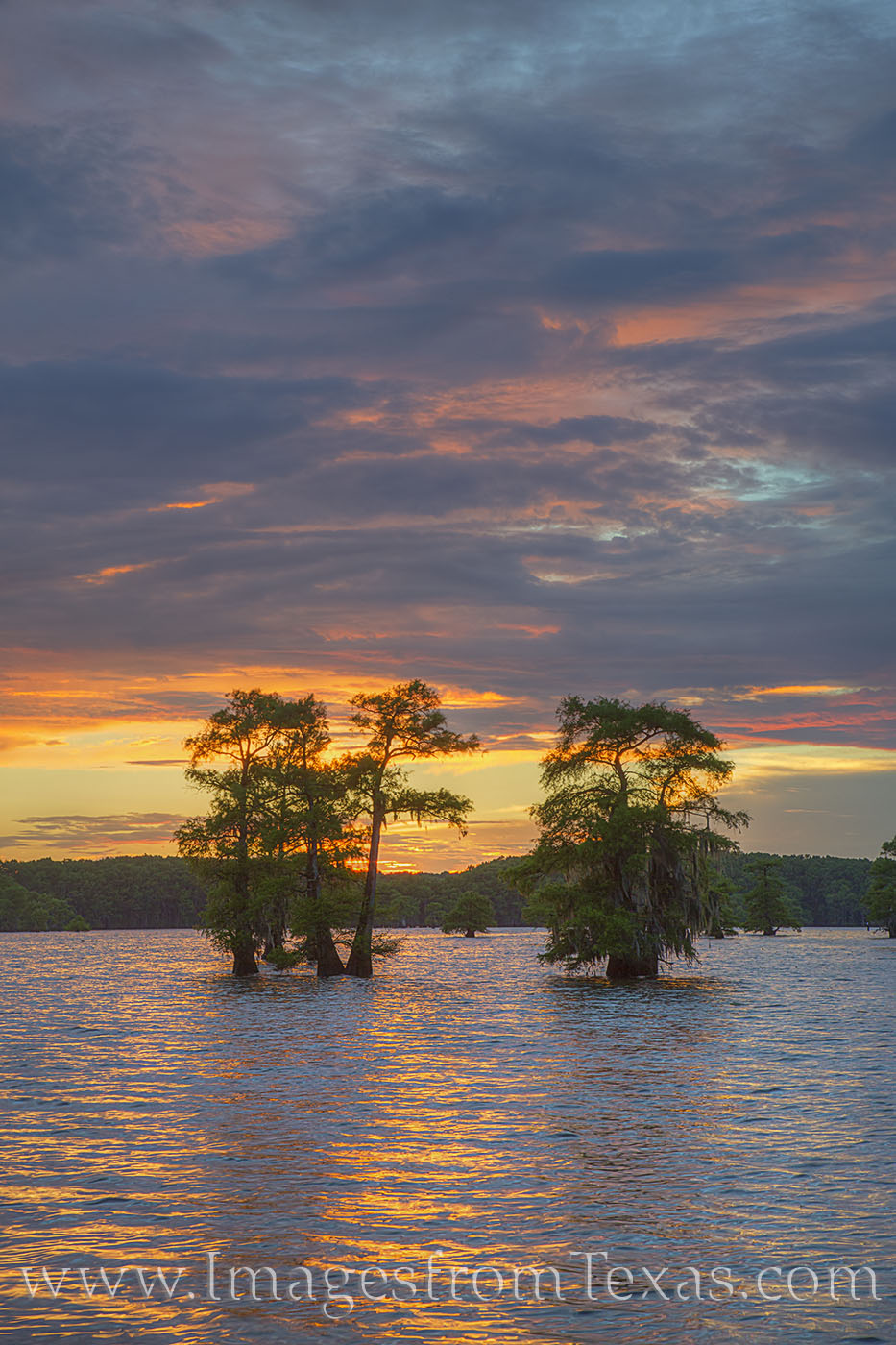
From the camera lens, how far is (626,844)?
2559 inches

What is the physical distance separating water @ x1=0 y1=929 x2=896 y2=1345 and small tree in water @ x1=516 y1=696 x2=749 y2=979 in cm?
1631

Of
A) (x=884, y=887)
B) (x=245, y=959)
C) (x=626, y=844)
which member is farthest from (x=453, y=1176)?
(x=884, y=887)

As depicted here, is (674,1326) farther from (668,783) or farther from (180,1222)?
(668,783)

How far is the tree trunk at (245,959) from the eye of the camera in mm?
79106

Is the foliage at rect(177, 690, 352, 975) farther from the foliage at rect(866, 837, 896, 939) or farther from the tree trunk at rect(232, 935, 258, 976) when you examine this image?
the foliage at rect(866, 837, 896, 939)

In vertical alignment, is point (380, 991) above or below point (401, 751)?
below

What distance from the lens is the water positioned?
1318cm

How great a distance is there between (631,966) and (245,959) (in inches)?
1096

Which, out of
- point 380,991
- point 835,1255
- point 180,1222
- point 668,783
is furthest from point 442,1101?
point 380,991

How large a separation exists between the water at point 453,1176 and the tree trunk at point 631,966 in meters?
17.1

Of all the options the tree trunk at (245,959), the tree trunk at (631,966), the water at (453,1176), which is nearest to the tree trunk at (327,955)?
the tree trunk at (245,959)

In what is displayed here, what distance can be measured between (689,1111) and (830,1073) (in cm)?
957

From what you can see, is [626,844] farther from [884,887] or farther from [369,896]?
[884,887]

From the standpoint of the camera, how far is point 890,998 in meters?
71.0
